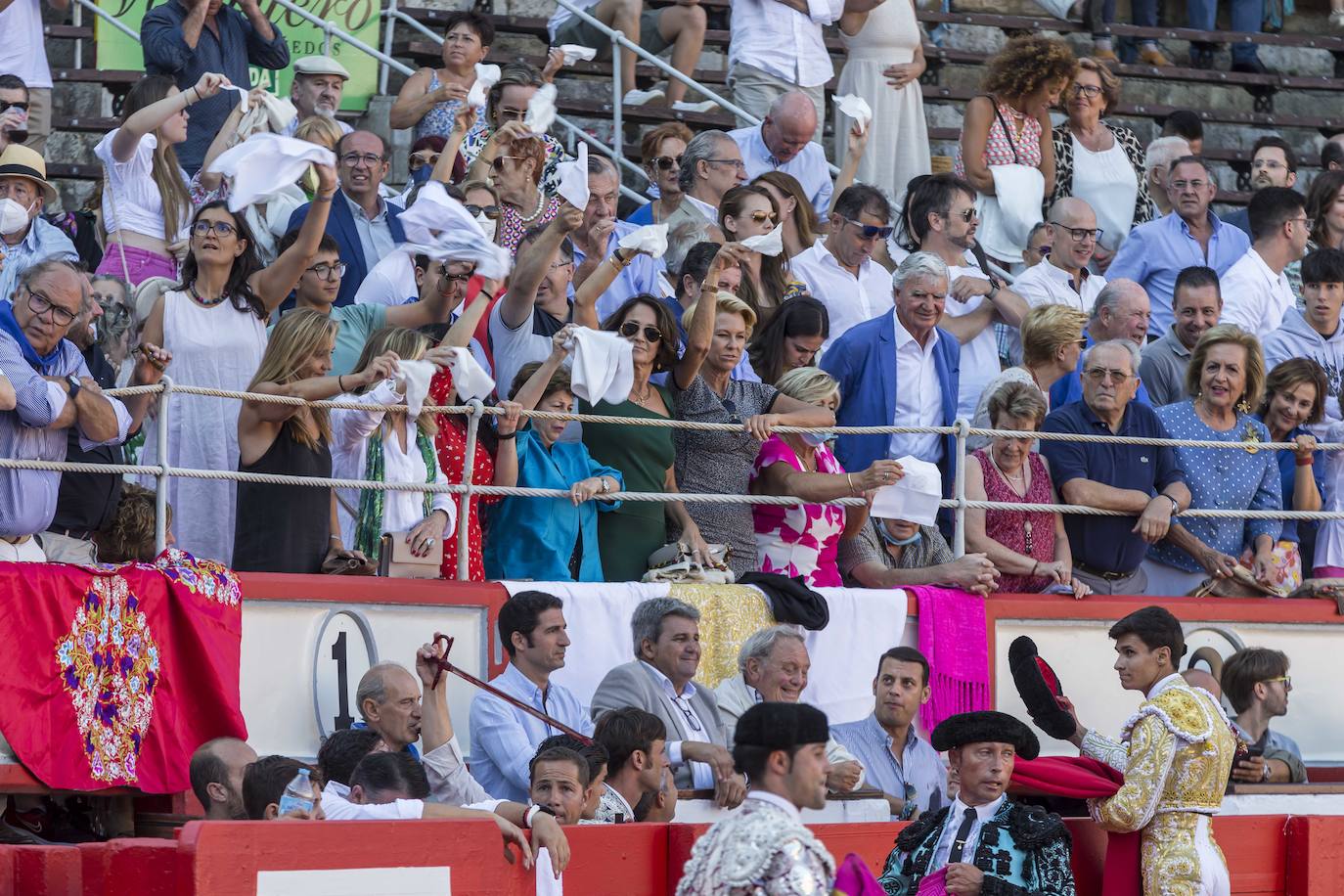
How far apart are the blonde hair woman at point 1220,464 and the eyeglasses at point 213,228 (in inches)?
172

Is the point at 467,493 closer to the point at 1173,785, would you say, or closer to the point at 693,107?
the point at 1173,785

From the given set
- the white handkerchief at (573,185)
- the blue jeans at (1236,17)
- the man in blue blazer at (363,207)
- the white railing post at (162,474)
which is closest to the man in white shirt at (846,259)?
the white handkerchief at (573,185)

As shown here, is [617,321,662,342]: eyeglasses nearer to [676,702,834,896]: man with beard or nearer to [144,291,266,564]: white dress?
[144,291,266,564]: white dress

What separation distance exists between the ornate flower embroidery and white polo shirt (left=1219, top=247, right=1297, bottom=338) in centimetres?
640

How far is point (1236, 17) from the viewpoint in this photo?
60.7ft

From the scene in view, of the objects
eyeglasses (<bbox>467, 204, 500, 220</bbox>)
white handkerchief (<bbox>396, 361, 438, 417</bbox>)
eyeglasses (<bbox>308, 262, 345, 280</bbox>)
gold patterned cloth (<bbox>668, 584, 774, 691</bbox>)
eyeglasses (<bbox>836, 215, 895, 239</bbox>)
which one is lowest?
gold patterned cloth (<bbox>668, 584, 774, 691</bbox>)

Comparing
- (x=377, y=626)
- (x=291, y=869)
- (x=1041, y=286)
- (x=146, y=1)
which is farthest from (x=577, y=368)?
(x=146, y=1)

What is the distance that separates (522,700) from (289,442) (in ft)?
4.48

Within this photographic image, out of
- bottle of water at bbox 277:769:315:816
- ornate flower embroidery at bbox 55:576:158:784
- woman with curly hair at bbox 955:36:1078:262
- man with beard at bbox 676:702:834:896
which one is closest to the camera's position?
man with beard at bbox 676:702:834:896

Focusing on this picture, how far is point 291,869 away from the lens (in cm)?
668

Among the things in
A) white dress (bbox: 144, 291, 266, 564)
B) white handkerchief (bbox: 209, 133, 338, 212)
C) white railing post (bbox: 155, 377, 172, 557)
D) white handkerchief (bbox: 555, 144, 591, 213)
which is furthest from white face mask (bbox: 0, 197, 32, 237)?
white handkerchief (bbox: 555, 144, 591, 213)

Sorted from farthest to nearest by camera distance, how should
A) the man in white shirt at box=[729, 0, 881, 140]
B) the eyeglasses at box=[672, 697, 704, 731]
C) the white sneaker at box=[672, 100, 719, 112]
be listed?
the white sneaker at box=[672, 100, 719, 112], the man in white shirt at box=[729, 0, 881, 140], the eyeglasses at box=[672, 697, 704, 731]

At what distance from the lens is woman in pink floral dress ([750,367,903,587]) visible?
9.66 metres

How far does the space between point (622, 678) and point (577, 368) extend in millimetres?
1282
